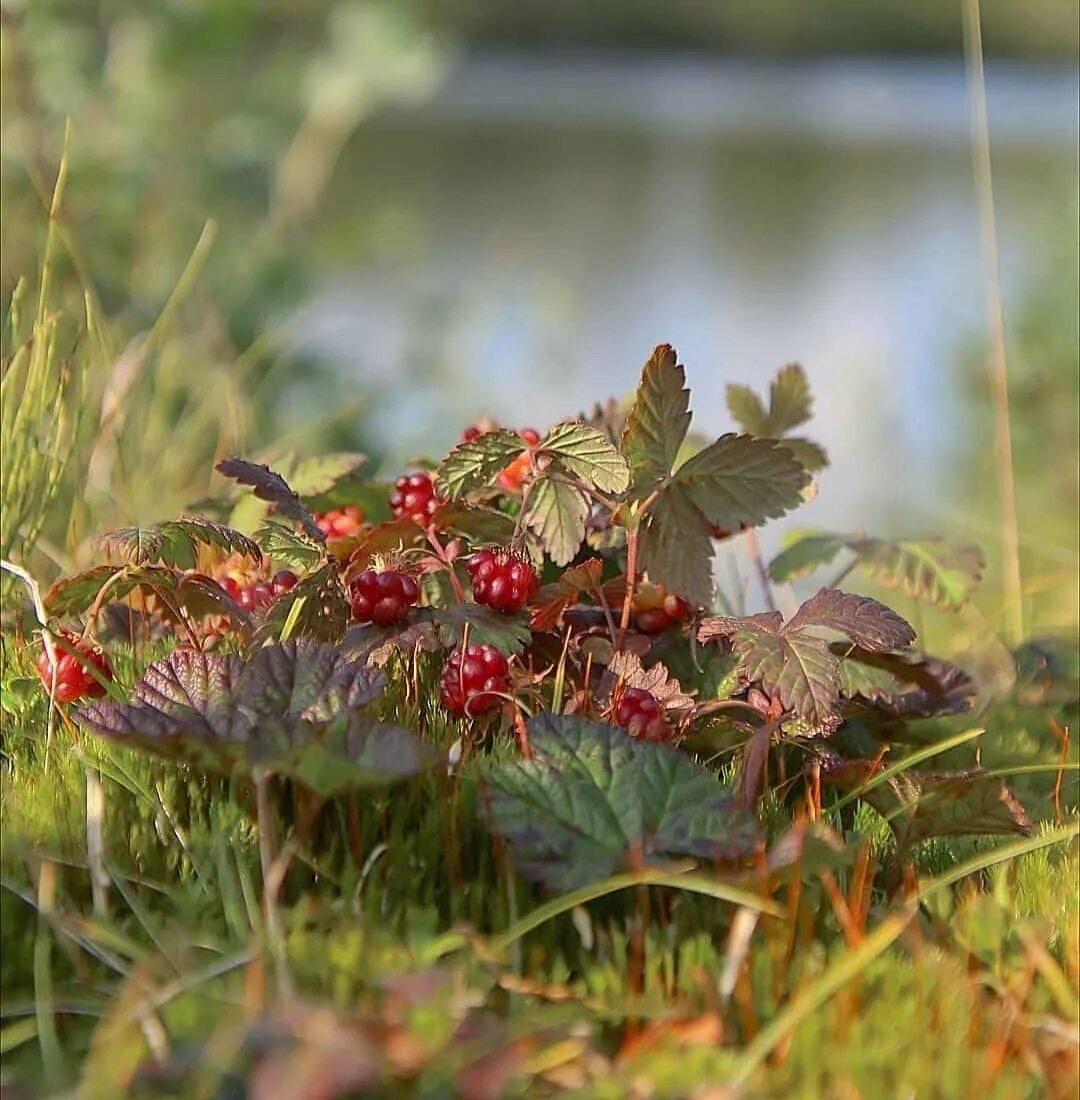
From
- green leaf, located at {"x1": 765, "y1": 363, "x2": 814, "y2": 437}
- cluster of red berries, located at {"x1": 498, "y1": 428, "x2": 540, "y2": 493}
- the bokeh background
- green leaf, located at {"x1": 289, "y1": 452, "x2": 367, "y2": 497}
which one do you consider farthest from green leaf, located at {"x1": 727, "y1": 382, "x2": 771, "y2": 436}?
the bokeh background

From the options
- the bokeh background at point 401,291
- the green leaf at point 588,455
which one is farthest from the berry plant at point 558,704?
the bokeh background at point 401,291

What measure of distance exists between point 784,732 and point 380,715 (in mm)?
288

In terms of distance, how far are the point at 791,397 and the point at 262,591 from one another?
516mm

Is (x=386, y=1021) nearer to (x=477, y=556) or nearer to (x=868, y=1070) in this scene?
(x=868, y=1070)

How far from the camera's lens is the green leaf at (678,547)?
0.92 m

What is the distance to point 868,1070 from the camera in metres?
0.61

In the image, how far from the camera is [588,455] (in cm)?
93

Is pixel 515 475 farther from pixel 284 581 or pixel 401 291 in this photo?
pixel 401 291

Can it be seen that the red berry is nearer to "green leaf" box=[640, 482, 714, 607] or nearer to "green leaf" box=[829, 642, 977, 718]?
"green leaf" box=[640, 482, 714, 607]

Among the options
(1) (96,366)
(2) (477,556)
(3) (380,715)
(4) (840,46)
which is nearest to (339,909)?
(3) (380,715)

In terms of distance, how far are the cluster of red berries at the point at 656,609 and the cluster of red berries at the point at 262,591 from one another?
272mm

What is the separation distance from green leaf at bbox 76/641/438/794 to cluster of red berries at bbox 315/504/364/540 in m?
0.33

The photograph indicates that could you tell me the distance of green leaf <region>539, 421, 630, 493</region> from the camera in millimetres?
912

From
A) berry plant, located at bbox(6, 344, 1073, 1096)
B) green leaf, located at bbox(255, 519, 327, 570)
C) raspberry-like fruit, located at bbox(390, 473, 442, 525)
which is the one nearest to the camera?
berry plant, located at bbox(6, 344, 1073, 1096)
